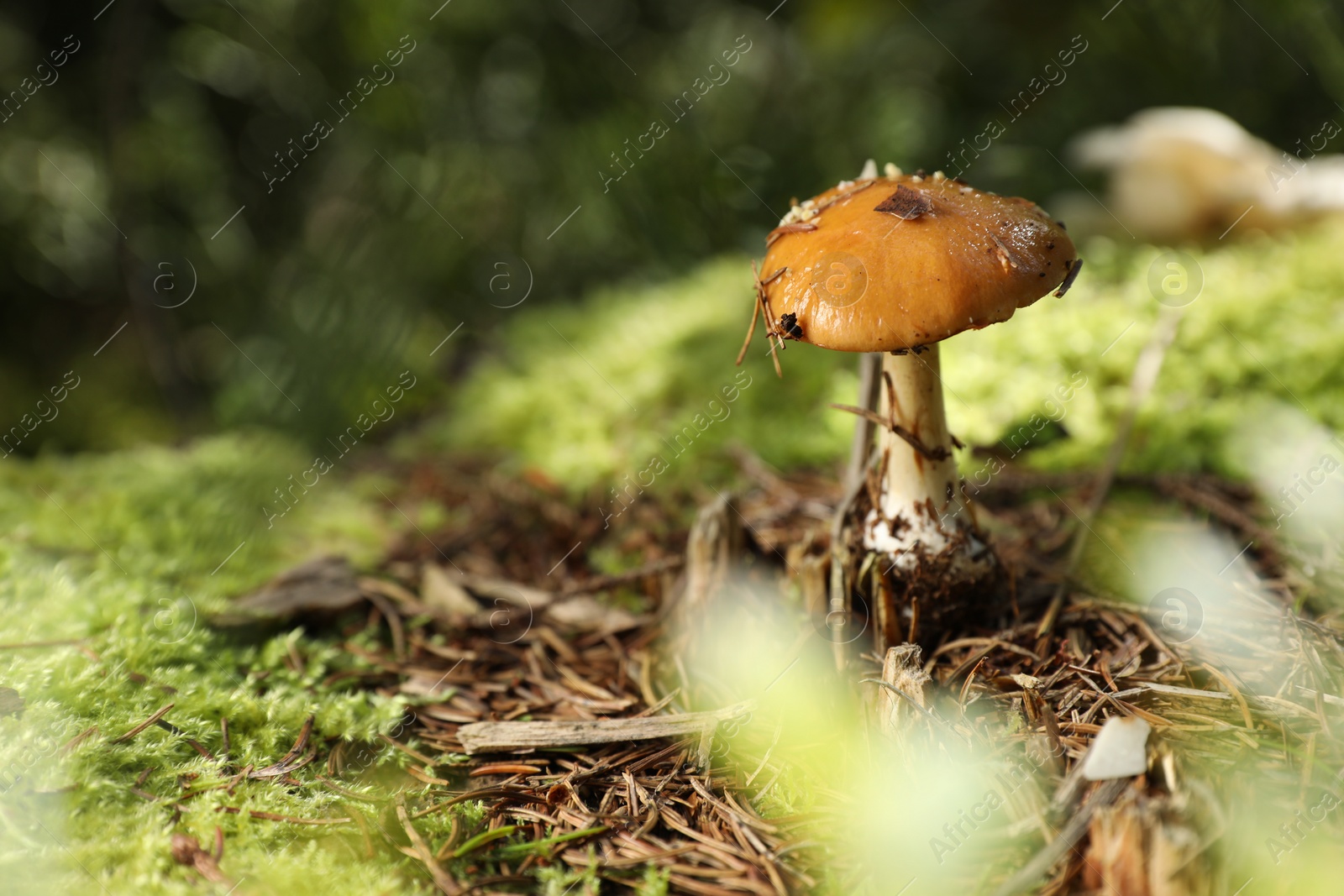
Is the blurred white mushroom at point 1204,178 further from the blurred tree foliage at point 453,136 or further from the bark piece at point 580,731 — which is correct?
the bark piece at point 580,731

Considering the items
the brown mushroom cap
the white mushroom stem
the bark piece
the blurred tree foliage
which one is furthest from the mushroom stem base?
the blurred tree foliage

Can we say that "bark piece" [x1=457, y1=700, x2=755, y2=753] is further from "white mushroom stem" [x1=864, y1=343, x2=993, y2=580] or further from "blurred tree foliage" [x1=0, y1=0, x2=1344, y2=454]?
"blurred tree foliage" [x1=0, y1=0, x2=1344, y2=454]

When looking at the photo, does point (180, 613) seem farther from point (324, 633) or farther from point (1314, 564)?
point (1314, 564)

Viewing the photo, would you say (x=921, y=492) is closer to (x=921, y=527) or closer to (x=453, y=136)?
(x=921, y=527)

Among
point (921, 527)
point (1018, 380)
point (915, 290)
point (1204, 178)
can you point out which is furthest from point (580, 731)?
point (1204, 178)

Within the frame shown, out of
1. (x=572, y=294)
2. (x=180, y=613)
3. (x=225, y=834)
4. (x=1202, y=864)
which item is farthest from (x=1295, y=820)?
(x=572, y=294)
